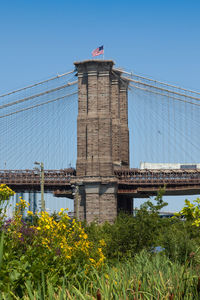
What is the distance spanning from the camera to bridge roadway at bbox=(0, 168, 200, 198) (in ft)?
244

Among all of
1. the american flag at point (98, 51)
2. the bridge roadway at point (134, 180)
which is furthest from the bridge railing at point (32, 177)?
the american flag at point (98, 51)

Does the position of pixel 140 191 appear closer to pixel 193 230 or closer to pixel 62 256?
pixel 193 230

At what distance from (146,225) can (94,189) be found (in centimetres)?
3604

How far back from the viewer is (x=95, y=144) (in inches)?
2719

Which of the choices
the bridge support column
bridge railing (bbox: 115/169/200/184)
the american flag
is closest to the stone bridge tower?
the bridge support column

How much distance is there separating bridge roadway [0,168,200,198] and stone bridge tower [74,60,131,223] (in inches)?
160

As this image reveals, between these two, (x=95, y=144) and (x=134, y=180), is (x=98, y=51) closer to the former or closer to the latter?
(x=95, y=144)

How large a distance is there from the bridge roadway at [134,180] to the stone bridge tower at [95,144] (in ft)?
13.4

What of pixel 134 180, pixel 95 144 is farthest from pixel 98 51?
pixel 134 180

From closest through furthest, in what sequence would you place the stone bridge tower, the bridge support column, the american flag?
the bridge support column
the stone bridge tower
the american flag

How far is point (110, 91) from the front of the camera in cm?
7088

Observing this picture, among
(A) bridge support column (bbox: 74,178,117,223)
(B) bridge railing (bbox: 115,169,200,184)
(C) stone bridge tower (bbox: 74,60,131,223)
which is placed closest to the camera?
(A) bridge support column (bbox: 74,178,117,223)

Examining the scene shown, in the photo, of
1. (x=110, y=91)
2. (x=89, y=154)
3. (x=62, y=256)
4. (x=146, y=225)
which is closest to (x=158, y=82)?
(x=110, y=91)

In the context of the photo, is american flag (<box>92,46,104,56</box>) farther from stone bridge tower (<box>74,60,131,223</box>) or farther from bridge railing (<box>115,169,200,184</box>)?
bridge railing (<box>115,169,200,184</box>)
